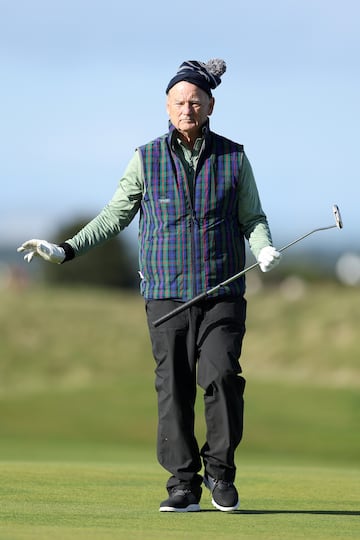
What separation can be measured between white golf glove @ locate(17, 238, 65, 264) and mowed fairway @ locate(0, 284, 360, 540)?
44.8 inches

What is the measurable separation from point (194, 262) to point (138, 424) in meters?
11.3

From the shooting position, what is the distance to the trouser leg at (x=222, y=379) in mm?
6316

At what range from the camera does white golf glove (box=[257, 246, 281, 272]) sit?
6297 millimetres

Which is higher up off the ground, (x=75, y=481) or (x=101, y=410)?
(x=75, y=481)

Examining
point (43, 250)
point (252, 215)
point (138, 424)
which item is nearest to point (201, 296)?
point (252, 215)

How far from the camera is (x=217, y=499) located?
20.8 ft

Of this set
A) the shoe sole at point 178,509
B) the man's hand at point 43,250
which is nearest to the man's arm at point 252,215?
the man's hand at point 43,250

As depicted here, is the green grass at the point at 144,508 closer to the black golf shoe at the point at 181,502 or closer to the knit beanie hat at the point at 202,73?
the black golf shoe at the point at 181,502

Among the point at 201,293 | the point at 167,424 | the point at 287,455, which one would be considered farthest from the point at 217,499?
the point at 287,455

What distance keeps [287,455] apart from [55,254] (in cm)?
946

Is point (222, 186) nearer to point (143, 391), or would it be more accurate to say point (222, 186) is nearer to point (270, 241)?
point (270, 241)

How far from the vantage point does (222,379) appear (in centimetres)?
630

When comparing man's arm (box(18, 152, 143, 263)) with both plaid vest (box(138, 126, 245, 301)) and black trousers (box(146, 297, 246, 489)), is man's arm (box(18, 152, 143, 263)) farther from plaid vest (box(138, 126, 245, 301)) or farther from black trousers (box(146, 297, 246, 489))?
black trousers (box(146, 297, 246, 489))

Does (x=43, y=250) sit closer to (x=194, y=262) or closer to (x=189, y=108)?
(x=194, y=262)
